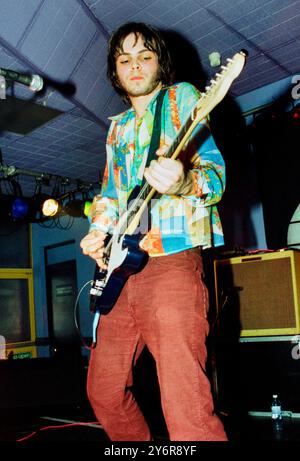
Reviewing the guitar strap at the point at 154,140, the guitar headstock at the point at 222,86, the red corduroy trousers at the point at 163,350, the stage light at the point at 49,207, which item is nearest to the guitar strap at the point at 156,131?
the guitar strap at the point at 154,140

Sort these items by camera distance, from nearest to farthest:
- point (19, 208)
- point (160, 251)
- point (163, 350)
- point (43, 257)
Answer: point (163, 350) → point (160, 251) → point (19, 208) → point (43, 257)

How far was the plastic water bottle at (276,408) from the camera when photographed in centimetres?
308

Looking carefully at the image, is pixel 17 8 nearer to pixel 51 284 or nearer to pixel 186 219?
pixel 186 219

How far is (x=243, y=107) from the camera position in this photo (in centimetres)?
516

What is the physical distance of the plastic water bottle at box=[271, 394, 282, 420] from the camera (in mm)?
3076

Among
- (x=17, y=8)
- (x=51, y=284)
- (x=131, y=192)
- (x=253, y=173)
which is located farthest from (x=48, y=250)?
(x=131, y=192)

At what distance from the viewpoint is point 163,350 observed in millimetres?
1286

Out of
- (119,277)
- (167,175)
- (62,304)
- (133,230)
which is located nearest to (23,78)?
(133,230)

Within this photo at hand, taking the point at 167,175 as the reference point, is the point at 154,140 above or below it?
above

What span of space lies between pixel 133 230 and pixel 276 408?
2.23m

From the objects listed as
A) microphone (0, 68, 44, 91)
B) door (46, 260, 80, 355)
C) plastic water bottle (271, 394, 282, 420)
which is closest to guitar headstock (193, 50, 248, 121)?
microphone (0, 68, 44, 91)

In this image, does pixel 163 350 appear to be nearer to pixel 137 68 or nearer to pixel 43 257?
pixel 137 68

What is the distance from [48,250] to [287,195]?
571cm
